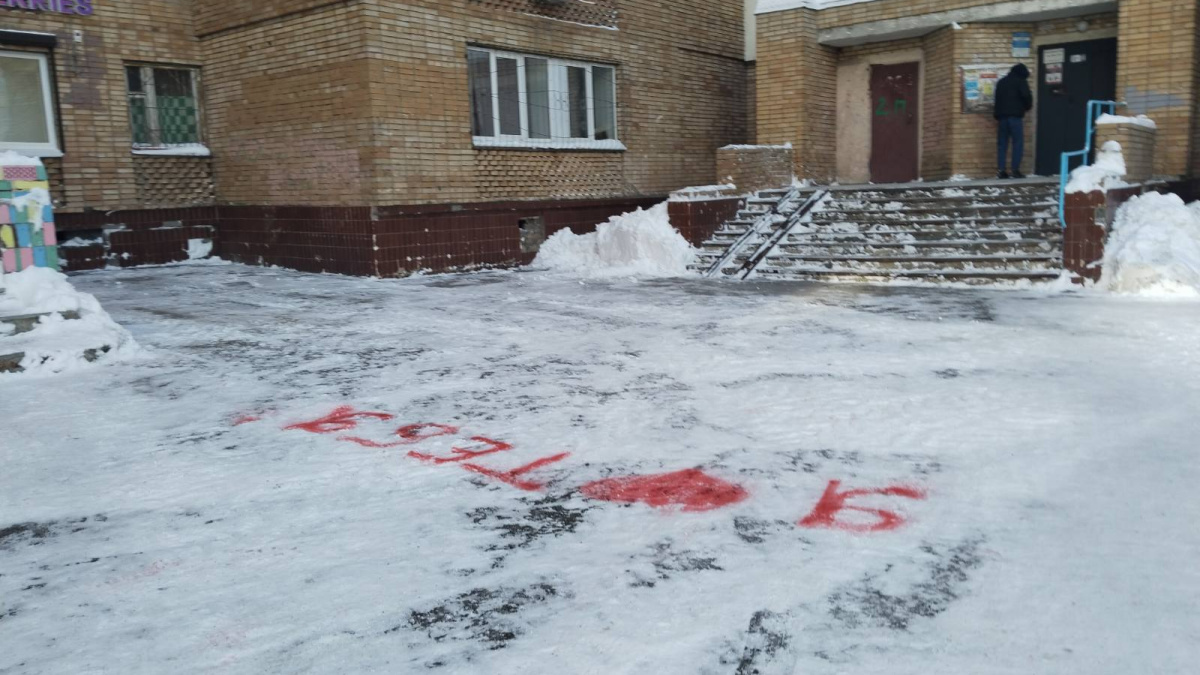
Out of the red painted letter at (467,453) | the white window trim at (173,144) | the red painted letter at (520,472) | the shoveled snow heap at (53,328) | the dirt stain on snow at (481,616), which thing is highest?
the white window trim at (173,144)

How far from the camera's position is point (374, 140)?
38.2 feet

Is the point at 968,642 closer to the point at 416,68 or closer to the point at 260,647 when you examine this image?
the point at 260,647

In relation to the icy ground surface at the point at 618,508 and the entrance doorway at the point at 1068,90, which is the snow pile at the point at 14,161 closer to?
the icy ground surface at the point at 618,508

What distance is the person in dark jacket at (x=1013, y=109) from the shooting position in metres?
13.3

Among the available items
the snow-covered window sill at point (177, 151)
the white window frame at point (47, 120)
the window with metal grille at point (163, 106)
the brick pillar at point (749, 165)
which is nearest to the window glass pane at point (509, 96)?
the brick pillar at point (749, 165)

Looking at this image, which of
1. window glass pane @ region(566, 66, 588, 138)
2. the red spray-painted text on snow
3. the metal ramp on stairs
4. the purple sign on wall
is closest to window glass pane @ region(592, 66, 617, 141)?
window glass pane @ region(566, 66, 588, 138)

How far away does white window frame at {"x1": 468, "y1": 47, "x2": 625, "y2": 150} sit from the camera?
13.4 metres

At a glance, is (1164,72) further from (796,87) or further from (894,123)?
(796,87)

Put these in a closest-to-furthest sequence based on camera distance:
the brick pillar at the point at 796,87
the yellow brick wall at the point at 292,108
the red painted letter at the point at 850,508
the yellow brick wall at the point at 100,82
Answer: the red painted letter at the point at 850,508, the yellow brick wall at the point at 292,108, the yellow brick wall at the point at 100,82, the brick pillar at the point at 796,87

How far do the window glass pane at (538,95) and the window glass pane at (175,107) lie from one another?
17.1 feet

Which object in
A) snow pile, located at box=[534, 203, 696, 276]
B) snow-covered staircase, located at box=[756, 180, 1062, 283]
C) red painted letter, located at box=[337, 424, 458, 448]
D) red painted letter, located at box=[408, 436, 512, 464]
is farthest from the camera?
snow pile, located at box=[534, 203, 696, 276]

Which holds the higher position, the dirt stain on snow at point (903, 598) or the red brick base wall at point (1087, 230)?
the red brick base wall at point (1087, 230)

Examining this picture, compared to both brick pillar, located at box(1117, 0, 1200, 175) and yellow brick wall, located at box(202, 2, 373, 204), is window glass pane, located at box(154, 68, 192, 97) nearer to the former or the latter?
yellow brick wall, located at box(202, 2, 373, 204)

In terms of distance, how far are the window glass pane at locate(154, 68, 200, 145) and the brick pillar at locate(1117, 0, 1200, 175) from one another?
1363 cm
